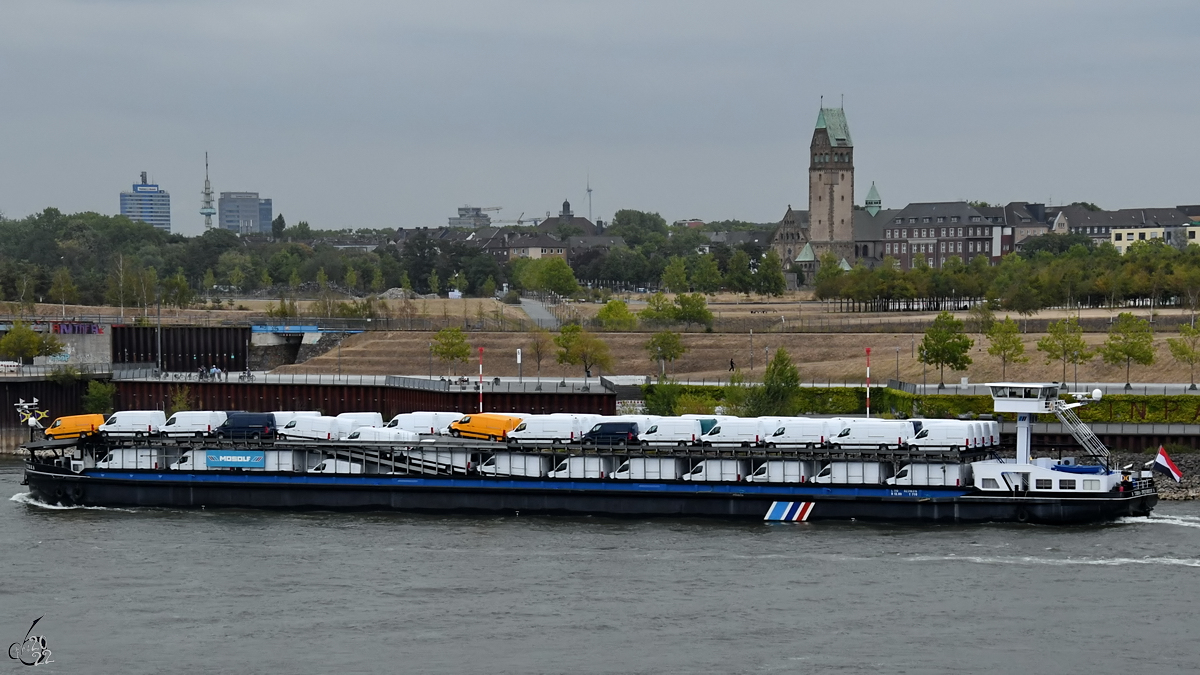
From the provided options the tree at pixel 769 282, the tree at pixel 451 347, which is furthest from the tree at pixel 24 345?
the tree at pixel 769 282

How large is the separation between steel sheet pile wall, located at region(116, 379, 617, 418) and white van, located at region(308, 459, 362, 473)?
22326 millimetres

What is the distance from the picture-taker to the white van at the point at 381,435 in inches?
2514

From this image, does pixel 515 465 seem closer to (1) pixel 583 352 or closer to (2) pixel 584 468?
(2) pixel 584 468

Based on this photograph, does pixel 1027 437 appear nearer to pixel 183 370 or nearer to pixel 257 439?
pixel 257 439

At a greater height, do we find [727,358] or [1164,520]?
[727,358]

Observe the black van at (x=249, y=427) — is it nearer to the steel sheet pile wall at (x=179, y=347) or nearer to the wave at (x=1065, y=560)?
the wave at (x=1065, y=560)

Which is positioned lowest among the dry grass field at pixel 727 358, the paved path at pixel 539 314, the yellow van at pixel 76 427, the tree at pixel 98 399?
the tree at pixel 98 399

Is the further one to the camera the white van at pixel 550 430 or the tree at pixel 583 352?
the tree at pixel 583 352

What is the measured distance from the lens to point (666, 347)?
335ft

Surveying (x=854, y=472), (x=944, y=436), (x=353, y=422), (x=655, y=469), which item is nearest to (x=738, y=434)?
(x=655, y=469)

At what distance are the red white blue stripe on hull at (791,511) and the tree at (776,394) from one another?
17.4 m

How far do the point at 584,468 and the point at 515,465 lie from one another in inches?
111

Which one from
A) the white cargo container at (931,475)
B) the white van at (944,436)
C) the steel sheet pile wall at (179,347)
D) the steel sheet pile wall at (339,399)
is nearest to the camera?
the white cargo container at (931,475)

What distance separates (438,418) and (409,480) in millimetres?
4126
